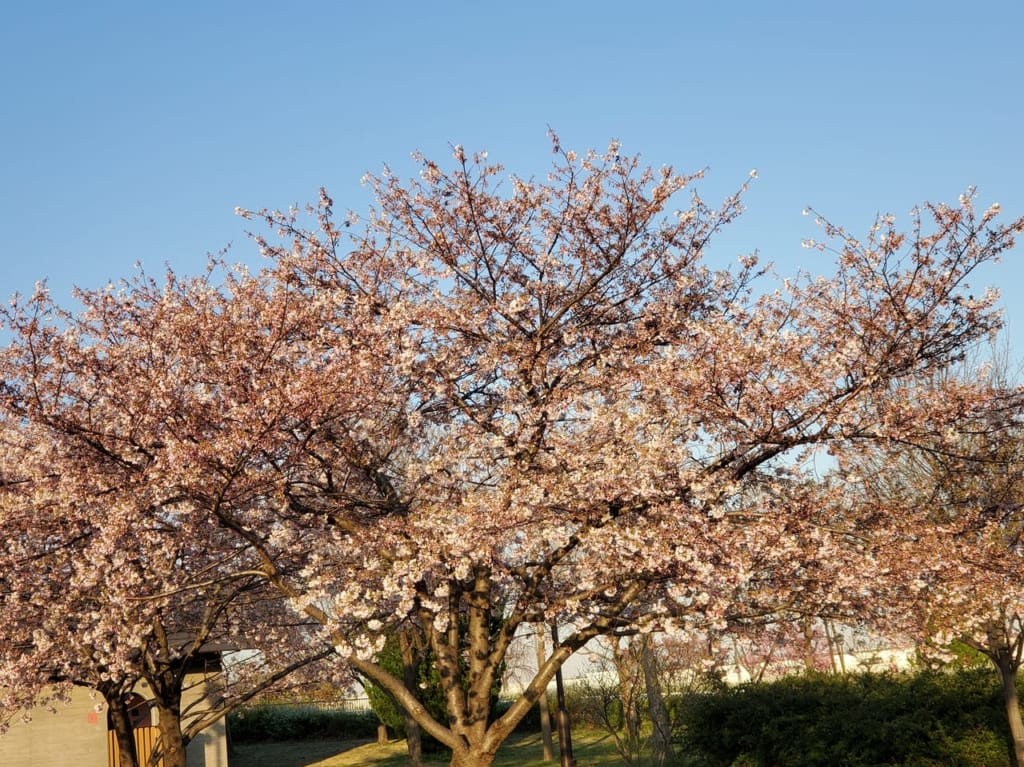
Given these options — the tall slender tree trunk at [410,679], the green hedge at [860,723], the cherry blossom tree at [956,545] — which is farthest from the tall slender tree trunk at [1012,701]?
the tall slender tree trunk at [410,679]

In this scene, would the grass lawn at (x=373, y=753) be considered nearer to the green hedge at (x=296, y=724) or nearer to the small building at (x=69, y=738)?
the green hedge at (x=296, y=724)

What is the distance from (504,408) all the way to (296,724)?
2737 centimetres

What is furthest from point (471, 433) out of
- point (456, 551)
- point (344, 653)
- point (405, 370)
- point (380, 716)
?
point (380, 716)

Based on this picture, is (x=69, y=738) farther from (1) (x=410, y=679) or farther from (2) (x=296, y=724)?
(2) (x=296, y=724)

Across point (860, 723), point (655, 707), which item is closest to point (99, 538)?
point (655, 707)

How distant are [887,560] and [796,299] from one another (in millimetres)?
2924

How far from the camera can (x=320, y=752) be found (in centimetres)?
2905

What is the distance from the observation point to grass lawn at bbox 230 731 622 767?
23.8 m

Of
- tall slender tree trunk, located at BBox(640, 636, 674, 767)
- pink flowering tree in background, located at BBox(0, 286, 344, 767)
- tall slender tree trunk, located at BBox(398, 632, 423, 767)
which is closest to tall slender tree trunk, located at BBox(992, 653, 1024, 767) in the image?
tall slender tree trunk, located at BBox(640, 636, 674, 767)

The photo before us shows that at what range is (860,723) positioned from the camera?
15.1 metres

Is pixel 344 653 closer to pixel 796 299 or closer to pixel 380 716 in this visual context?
pixel 796 299

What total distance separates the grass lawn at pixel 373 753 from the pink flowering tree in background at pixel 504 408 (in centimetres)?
1278

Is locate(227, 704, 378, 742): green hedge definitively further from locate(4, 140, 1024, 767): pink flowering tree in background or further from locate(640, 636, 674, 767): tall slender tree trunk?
locate(4, 140, 1024, 767): pink flowering tree in background

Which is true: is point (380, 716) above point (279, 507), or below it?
below
